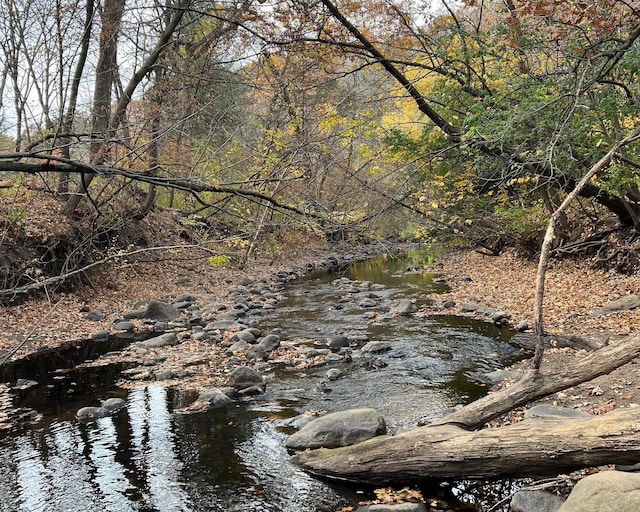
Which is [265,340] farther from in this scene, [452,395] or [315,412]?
[452,395]

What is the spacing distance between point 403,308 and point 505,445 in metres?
8.50

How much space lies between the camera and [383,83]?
1133cm

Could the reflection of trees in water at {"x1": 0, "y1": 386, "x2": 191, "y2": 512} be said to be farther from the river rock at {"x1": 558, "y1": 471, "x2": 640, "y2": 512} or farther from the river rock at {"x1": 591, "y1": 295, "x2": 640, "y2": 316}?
the river rock at {"x1": 591, "y1": 295, "x2": 640, "y2": 316}

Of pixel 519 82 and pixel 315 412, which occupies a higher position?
pixel 519 82

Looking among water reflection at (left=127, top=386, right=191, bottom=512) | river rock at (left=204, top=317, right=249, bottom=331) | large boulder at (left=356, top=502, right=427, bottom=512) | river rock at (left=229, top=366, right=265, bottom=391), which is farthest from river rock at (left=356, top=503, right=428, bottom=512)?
river rock at (left=204, top=317, right=249, bottom=331)

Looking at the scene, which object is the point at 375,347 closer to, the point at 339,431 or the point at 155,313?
the point at 339,431

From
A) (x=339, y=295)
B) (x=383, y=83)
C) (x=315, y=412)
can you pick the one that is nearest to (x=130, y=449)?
(x=315, y=412)

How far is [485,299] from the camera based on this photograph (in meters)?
13.7

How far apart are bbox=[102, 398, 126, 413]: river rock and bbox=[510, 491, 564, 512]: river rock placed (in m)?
5.25

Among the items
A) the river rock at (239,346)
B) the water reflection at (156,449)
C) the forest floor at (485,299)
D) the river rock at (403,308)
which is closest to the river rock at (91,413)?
the water reflection at (156,449)

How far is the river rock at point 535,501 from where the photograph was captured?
4.05 m

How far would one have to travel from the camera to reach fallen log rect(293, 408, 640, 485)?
13.1ft

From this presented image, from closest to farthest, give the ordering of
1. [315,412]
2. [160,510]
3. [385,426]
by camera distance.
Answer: [160,510] < [385,426] < [315,412]

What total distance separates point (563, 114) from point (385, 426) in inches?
204
